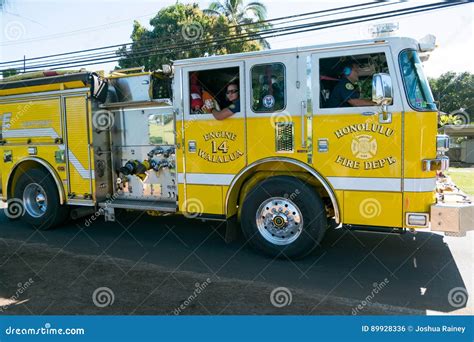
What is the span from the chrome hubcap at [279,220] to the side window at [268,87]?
1253 millimetres

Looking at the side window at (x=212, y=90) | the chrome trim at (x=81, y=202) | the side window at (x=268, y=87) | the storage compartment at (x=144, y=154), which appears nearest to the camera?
the side window at (x=268, y=87)

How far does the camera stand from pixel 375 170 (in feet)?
16.0

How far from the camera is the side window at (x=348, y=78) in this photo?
4.93 metres

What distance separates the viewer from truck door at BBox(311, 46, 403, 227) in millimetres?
4777

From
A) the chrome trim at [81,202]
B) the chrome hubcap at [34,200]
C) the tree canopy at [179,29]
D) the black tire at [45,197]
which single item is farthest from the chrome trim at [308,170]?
the tree canopy at [179,29]

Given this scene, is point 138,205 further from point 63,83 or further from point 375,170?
point 375,170

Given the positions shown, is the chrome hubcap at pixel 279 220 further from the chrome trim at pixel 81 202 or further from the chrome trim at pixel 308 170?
the chrome trim at pixel 81 202

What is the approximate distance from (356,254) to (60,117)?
17.8ft

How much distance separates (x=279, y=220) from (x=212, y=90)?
2144 millimetres

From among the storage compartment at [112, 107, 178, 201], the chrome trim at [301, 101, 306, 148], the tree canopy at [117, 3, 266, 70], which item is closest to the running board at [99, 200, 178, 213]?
the storage compartment at [112, 107, 178, 201]

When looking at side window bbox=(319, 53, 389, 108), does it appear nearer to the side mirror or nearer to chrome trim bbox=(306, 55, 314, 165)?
chrome trim bbox=(306, 55, 314, 165)

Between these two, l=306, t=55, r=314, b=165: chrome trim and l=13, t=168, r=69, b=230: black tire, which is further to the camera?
l=13, t=168, r=69, b=230: black tire

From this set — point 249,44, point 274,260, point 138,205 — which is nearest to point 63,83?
point 138,205

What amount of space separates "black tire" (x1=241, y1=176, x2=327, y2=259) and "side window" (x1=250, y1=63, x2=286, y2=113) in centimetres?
98
